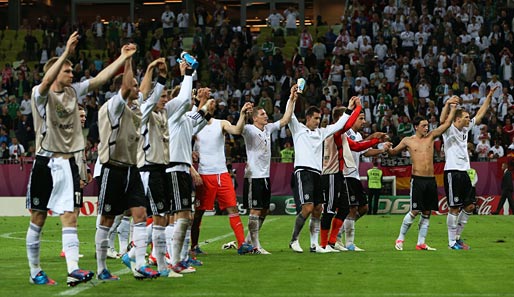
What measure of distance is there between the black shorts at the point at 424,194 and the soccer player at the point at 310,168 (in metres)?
1.89

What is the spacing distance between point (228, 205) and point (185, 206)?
341 centimetres

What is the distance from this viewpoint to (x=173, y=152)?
14.3m

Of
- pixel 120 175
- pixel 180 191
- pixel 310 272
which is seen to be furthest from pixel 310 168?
pixel 120 175

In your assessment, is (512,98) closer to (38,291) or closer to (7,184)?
(7,184)

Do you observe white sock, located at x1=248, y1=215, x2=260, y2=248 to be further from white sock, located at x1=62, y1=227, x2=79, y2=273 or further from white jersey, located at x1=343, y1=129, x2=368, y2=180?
white sock, located at x1=62, y1=227, x2=79, y2=273

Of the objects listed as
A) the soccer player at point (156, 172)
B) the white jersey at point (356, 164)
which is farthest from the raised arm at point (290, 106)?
the soccer player at point (156, 172)

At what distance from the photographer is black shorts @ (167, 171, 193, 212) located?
1392 centimetres

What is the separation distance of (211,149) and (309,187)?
1.88m

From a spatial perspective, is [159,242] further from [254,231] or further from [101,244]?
[254,231]

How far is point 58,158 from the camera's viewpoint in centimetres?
1211

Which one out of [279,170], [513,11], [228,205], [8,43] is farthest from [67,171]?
[8,43]

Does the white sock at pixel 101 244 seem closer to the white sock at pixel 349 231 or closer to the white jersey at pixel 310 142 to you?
the white jersey at pixel 310 142

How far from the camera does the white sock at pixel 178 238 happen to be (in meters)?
13.8

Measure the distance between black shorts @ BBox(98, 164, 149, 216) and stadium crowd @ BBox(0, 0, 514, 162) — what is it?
23.7 meters
